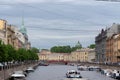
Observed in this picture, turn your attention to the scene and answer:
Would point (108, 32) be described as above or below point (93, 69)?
above

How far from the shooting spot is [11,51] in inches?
3698

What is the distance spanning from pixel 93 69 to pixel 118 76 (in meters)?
69.0

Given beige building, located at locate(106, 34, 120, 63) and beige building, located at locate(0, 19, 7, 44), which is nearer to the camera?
beige building, located at locate(0, 19, 7, 44)

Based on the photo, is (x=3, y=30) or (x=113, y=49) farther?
(x=113, y=49)

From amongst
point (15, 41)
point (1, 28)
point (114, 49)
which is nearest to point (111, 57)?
point (114, 49)

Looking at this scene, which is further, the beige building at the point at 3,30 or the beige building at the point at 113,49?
the beige building at the point at 113,49

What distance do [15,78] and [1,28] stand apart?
64.8 meters

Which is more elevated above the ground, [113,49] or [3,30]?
[3,30]

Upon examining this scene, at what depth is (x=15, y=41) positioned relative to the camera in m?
170

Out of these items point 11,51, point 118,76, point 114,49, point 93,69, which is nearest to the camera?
point 118,76

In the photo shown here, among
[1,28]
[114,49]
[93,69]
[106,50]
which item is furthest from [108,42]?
[1,28]

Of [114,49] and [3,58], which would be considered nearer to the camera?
[3,58]

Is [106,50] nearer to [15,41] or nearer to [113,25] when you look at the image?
[113,25]

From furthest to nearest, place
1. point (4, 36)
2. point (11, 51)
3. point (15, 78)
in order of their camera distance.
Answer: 1. point (4, 36)
2. point (11, 51)
3. point (15, 78)
